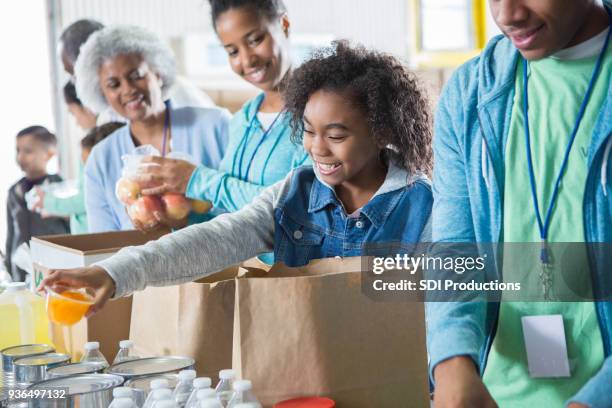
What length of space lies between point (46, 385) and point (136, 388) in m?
0.13

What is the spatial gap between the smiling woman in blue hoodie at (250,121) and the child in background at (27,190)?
5.14ft

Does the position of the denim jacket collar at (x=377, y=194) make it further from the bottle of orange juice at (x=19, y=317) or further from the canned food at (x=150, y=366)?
the bottle of orange juice at (x=19, y=317)

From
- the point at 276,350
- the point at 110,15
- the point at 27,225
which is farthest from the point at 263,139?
the point at 110,15

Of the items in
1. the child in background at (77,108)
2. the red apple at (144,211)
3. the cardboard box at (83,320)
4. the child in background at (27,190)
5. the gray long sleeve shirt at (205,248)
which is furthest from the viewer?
the child in background at (27,190)

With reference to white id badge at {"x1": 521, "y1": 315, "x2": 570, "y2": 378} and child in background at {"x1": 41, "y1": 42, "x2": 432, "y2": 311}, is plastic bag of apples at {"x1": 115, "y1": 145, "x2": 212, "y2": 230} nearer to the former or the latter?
child in background at {"x1": 41, "y1": 42, "x2": 432, "y2": 311}

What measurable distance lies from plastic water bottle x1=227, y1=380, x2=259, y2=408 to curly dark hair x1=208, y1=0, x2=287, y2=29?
1.13m

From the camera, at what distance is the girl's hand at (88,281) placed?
1.02 m

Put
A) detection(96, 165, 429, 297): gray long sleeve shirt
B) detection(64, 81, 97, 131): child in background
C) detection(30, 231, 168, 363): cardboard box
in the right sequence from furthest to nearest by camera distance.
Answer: detection(64, 81, 97, 131): child in background
detection(30, 231, 168, 363): cardboard box
detection(96, 165, 429, 297): gray long sleeve shirt

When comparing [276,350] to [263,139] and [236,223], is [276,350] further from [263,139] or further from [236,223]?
[263,139]

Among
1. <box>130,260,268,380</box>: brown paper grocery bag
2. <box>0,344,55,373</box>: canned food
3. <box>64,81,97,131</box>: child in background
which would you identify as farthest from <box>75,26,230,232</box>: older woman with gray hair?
<box>130,260,268,380</box>: brown paper grocery bag

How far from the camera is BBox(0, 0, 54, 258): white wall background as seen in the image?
154 inches

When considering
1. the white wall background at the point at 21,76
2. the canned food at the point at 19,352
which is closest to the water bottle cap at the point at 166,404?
the canned food at the point at 19,352

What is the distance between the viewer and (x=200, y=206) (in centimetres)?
185
